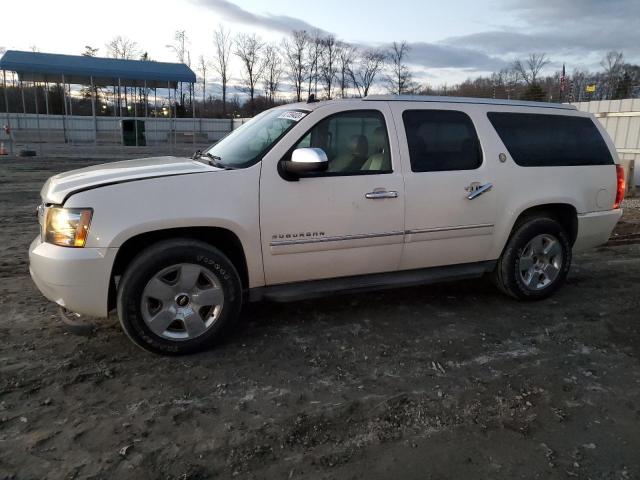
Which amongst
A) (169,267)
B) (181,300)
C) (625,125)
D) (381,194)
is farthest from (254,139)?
(625,125)

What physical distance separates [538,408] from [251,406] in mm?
1755

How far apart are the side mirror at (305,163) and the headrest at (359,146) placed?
451 mm

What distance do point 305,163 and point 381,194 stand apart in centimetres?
74

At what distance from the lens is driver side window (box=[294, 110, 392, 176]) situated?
393cm

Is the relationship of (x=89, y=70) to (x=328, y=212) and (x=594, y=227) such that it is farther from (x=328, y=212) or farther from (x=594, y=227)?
(x=594, y=227)

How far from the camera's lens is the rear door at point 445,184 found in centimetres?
413

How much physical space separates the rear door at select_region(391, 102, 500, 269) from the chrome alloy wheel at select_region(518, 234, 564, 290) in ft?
1.61

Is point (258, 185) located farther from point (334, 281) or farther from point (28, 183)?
point (28, 183)

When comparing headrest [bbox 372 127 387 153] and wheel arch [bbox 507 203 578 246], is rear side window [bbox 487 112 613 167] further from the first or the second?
headrest [bbox 372 127 387 153]

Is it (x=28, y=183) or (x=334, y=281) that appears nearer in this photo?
(x=334, y=281)

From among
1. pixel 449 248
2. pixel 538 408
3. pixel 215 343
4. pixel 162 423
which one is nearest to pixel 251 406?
pixel 162 423

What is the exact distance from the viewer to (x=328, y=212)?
12.5ft

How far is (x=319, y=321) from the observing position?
168 inches

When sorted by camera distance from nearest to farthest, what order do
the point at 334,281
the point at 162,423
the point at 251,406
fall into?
the point at 162,423 < the point at 251,406 < the point at 334,281
